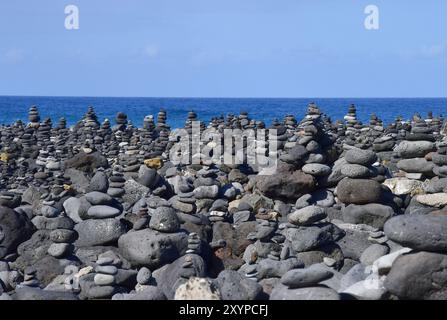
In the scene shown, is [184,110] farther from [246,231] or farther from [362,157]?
[246,231]

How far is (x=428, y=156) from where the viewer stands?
14383mm

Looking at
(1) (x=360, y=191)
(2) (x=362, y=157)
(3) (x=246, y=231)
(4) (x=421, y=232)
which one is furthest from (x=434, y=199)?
(4) (x=421, y=232)

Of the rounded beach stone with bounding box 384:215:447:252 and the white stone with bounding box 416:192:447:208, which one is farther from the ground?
the rounded beach stone with bounding box 384:215:447:252

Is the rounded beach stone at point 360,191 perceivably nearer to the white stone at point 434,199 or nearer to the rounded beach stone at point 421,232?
the white stone at point 434,199

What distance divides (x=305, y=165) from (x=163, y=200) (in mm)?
3005

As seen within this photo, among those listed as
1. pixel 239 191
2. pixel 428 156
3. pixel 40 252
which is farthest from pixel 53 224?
pixel 428 156

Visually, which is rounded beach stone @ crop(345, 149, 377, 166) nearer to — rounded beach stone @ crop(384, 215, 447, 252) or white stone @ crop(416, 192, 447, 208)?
white stone @ crop(416, 192, 447, 208)

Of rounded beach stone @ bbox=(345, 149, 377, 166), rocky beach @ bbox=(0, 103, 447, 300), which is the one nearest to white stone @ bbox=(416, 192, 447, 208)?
rocky beach @ bbox=(0, 103, 447, 300)

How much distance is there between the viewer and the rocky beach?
8.19 meters

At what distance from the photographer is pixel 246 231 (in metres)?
12.2

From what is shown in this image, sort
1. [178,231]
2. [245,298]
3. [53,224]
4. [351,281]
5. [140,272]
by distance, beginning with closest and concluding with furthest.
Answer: [245,298] < [351,281] < [140,272] < [178,231] < [53,224]

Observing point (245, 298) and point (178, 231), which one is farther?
point (178, 231)
